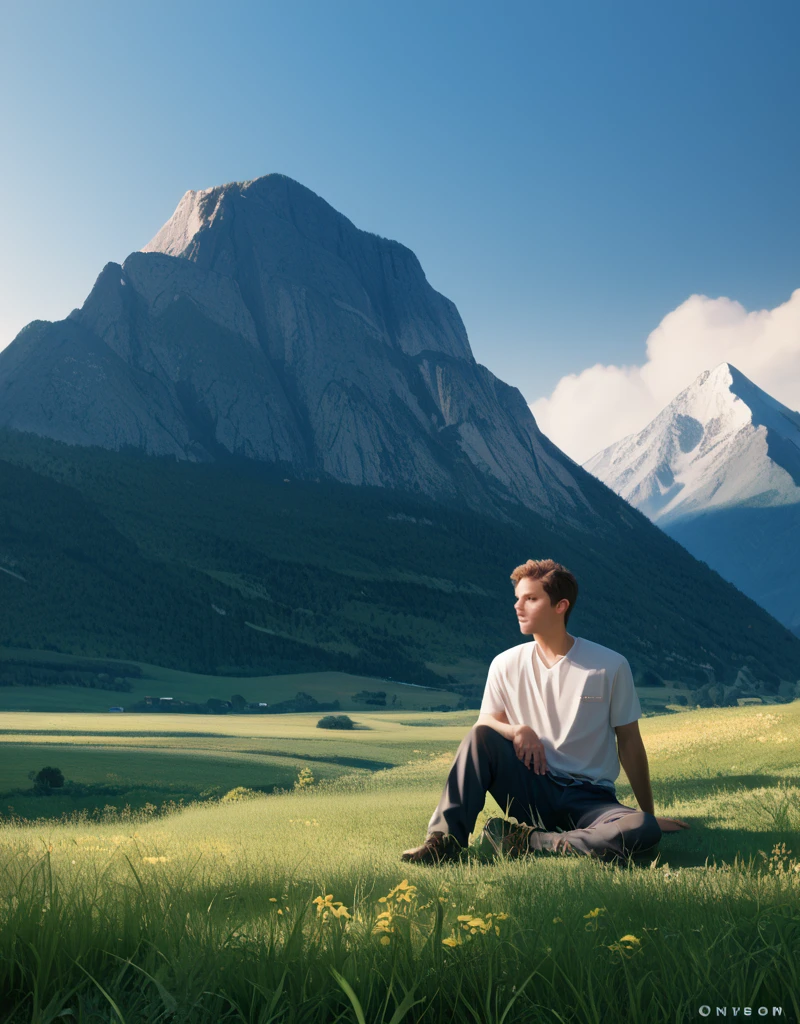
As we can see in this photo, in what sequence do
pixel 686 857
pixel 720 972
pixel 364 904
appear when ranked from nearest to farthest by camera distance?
pixel 720 972 → pixel 364 904 → pixel 686 857

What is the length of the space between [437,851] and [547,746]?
1175 mm

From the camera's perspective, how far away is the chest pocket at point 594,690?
6891 mm

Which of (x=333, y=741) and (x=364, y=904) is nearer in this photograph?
(x=364, y=904)

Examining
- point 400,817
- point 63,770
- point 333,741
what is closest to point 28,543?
point 333,741

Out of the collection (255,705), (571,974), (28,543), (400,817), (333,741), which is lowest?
(255,705)

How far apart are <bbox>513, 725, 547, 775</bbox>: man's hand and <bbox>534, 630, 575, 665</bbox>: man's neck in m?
0.66

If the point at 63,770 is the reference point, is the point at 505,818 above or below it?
above

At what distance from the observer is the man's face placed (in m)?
7.02

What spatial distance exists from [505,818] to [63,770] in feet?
51.0

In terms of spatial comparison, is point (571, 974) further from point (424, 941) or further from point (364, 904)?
point (364, 904)

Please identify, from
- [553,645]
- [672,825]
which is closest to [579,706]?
[553,645]

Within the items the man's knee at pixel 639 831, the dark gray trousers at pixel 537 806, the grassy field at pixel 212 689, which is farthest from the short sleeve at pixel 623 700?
the grassy field at pixel 212 689

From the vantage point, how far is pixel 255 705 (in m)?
98.1

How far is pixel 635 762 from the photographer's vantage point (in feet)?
22.7
